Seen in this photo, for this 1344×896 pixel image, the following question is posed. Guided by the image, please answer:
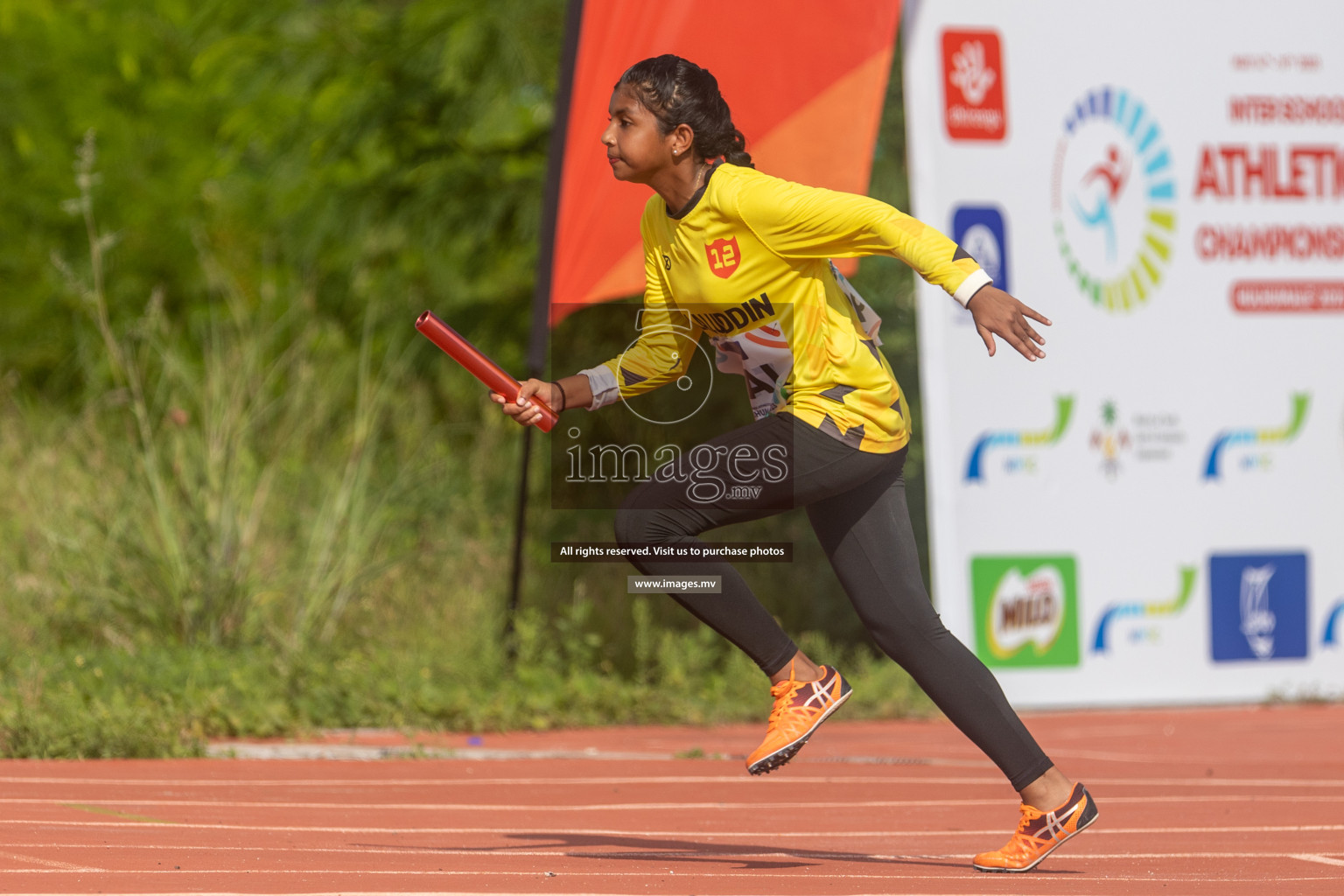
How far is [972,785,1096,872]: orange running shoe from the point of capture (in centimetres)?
456

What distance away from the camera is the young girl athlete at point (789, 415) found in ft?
14.3

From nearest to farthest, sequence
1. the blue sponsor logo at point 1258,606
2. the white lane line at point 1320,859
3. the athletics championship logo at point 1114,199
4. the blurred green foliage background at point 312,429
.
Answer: the white lane line at point 1320,859 → the blurred green foliage background at point 312,429 → the athletics championship logo at point 1114,199 → the blue sponsor logo at point 1258,606

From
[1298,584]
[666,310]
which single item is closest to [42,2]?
[1298,584]

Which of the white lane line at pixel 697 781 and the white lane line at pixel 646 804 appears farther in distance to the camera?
the white lane line at pixel 697 781

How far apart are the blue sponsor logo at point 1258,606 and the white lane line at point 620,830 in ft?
13.4

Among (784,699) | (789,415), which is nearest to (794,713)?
(784,699)

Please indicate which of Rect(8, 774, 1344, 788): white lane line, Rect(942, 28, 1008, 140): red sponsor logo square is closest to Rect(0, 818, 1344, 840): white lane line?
Rect(8, 774, 1344, 788): white lane line

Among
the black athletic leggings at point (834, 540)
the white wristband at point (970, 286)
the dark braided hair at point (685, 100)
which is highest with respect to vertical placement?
the dark braided hair at point (685, 100)

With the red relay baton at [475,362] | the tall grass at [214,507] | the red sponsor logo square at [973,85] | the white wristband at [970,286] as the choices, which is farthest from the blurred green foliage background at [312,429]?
the white wristband at [970,286]

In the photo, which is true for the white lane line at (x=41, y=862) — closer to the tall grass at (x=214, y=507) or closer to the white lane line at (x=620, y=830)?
the white lane line at (x=620, y=830)

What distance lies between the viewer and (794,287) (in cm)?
443

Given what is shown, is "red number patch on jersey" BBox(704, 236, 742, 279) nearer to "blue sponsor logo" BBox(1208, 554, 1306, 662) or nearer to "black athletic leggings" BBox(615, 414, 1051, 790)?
"black athletic leggings" BBox(615, 414, 1051, 790)

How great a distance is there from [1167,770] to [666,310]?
4.15 metres

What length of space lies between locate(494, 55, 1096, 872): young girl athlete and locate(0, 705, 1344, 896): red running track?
1.52ft
